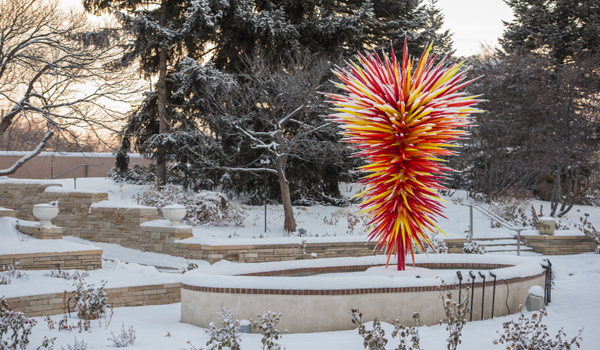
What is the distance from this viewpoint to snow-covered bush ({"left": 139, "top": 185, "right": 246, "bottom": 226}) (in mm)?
13586

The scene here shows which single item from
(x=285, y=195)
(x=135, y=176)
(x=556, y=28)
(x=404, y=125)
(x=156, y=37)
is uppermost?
(x=556, y=28)

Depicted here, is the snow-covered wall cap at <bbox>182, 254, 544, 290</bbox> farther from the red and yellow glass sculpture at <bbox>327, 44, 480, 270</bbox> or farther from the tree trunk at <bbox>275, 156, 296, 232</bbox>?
the tree trunk at <bbox>275, 156, 296, 232</bbox>

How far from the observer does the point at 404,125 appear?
5.91m

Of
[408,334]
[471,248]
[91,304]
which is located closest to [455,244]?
[471,248]

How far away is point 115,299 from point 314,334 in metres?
3.78

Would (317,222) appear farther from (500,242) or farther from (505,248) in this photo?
(505,248)

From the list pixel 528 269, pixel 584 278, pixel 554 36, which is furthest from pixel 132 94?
pixel 554 36

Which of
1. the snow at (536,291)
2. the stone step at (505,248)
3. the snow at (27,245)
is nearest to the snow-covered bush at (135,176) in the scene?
the snow at (27,245)

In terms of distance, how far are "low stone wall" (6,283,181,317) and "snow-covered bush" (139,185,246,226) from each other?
17.1ft

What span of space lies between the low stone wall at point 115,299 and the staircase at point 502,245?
317 inches

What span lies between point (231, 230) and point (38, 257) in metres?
5.62

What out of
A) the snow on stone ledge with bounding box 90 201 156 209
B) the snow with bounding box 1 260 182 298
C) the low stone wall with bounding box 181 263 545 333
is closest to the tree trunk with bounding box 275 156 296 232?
the snow on stone ledge with bounding box 90 201 156 209

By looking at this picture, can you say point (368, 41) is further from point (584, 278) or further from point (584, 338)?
point (584, 338)

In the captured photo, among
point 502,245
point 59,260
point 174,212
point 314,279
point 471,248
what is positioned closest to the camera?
point 314,279
